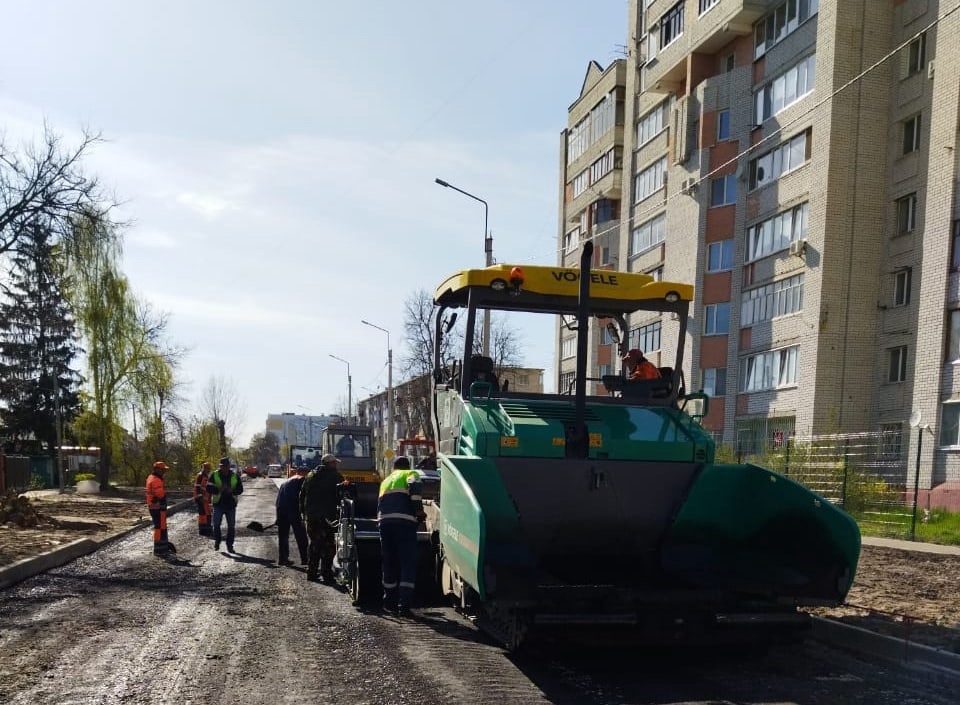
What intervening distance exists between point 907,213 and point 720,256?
7305 millimetres

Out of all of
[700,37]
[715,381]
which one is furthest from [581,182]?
[715,381]

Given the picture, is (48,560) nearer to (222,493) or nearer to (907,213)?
(222,493)

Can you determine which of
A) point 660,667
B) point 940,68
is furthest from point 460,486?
point 940,68

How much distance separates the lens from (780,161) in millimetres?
30375

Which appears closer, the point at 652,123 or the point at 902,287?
the point at 902,287

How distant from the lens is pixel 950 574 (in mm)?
11969

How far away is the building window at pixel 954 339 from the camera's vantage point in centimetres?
2361

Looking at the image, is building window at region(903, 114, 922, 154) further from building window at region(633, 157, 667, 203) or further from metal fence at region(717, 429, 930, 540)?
building window at region(633, 157, 667, 203)

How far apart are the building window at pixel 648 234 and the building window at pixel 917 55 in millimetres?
11634

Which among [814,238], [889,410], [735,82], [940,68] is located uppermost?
[735,82]

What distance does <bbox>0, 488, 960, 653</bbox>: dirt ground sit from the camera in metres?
7.98

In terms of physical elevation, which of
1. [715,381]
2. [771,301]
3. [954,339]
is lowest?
[715,381]

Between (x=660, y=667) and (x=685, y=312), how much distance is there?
3.10m

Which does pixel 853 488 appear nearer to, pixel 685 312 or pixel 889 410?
pixel 889 410
